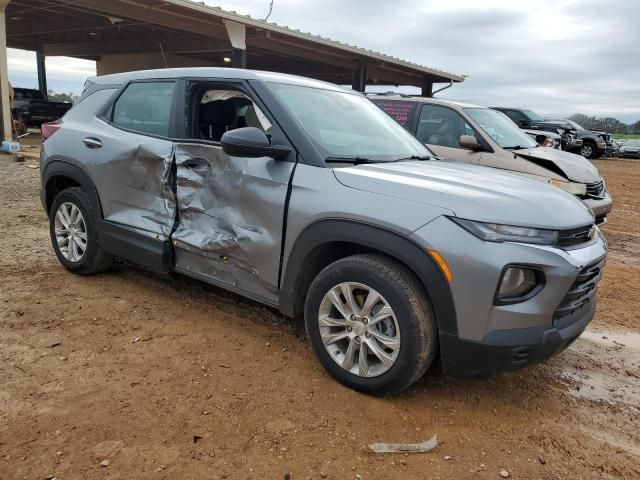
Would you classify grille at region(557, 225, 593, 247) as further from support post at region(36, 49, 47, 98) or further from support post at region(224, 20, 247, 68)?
support post at region(36, 49, 47, 98)

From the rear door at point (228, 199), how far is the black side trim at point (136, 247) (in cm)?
10

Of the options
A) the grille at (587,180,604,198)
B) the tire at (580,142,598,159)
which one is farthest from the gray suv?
the tire at (580,142,598,159)

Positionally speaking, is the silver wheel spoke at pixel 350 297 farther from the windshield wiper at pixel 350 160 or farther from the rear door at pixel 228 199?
the windshield wiper at pixel 350 160

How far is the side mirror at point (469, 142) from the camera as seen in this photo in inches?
266

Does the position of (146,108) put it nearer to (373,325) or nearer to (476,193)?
(373,325)

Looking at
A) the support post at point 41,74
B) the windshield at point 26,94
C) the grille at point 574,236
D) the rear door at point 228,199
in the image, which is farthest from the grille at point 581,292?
A: the support post at point 41,74

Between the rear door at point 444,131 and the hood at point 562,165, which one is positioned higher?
the rear door at point 444,131

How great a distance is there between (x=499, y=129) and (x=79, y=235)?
5768 millimetres

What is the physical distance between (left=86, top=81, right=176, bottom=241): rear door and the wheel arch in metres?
0.09

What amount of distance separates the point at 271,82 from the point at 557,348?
241 centimetres

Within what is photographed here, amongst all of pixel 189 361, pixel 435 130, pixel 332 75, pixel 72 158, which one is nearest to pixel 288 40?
pixel 332 75

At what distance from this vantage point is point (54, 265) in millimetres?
4926

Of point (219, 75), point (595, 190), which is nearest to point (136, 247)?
point (219, 75)

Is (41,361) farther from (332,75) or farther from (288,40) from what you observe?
(332,75)
